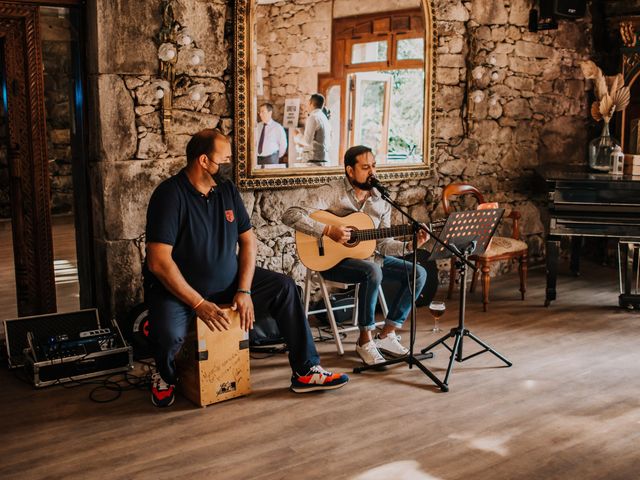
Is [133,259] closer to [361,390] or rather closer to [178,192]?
[178,192]

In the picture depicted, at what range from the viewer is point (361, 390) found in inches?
149

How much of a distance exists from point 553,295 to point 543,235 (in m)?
1.44

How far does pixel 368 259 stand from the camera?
167 inches

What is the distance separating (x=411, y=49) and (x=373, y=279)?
2.20 metres

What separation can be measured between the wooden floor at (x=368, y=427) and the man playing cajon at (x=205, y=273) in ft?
0.81

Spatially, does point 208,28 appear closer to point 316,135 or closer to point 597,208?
point 316,135

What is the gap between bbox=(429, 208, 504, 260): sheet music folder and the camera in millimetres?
3717

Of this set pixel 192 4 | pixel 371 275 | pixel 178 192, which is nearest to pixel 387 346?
pixel 371 275

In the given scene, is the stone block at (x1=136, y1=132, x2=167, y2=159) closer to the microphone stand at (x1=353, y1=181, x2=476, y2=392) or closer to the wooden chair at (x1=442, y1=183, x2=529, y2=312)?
the microphone stand at (x1=353, y1=181, x2=476, y2=392)

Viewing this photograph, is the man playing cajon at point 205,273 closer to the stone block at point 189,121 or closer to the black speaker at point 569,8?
the stone block at point 189,121

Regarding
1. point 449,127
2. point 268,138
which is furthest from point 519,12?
point 268,138

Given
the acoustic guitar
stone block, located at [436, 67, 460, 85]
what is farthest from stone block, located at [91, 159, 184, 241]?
stone block, located at [436, 67, 460, 85]

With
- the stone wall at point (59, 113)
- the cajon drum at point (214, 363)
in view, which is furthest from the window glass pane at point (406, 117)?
the cajon drum at point (214, 363)

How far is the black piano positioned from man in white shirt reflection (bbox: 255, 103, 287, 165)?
77.0 inches
